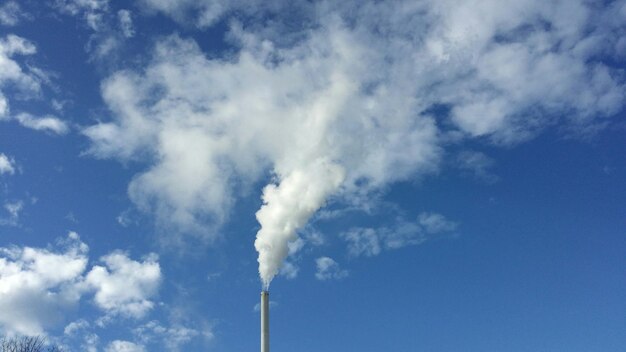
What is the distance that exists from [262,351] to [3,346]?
19.3m

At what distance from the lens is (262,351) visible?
55.0m

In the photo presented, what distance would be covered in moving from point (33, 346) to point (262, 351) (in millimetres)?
17525

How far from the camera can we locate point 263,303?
56688mm

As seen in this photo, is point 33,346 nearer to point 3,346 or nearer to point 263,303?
point 3,346

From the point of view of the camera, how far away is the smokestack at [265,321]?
55125 millimetres

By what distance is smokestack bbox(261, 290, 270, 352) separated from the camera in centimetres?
5512

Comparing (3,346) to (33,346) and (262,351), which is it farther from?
(262,351)

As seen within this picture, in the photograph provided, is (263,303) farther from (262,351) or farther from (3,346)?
(3,346)

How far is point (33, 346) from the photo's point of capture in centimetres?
5681

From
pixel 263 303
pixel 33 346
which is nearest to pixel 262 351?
pixel 263 303

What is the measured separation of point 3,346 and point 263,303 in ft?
64.1

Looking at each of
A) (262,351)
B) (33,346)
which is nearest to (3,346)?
(33,346)

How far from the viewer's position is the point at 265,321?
55969 mm

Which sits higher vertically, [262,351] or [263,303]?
[263,303]
